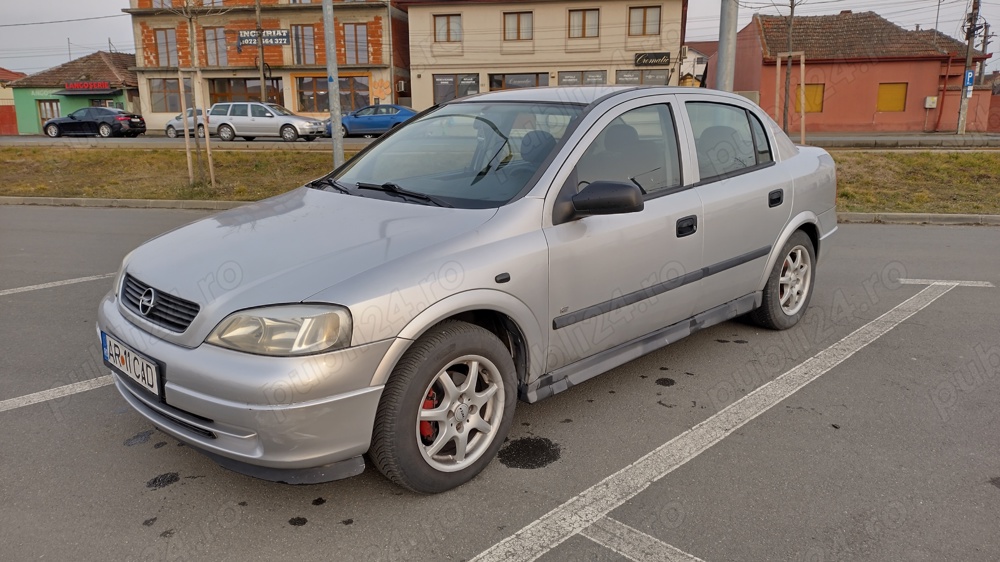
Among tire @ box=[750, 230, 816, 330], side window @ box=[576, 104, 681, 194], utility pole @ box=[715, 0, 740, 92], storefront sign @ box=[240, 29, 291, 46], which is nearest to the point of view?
side window @ box=[576, 104, 681, 194]

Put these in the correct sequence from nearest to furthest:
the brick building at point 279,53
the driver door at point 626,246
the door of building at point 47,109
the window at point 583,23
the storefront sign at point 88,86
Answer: the driver door at point 626,246 → the window at point 583,23 → the brick building at point 279,53 → the storefront sign at point 88,86 → the door of building at point 47,109

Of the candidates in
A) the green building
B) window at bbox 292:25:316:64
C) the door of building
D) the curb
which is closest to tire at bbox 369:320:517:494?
the curb

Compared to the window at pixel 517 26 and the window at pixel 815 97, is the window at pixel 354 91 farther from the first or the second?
the window at pixel 815 97

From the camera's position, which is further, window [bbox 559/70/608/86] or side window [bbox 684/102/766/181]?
window [bbox 559/70/608/86]

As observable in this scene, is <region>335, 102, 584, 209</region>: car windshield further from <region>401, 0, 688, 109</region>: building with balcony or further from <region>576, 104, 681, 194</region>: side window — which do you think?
<region>401, 0, 688, 109</region>: building with balcony

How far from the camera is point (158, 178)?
1550cm

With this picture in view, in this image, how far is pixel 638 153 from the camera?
3.84m

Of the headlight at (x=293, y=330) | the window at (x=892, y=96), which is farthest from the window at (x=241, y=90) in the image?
the headlight at (x=293, y=330)

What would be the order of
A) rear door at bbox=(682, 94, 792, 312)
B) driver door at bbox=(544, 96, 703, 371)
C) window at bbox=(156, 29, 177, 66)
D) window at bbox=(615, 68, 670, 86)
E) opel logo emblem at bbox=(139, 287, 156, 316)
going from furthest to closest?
window at bbox=(156, 29, 177, 66), window at bbox=(615, 68, 670, 86), rear door at bbox=(682, 94, 792, 312), driver door at bbox=(544, 96, 703, 371), opel logo emblem at bbox=(139, 287, 156, 316)

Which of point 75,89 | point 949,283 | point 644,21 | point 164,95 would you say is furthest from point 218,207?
point 75,89

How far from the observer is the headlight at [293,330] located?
257 centimetres

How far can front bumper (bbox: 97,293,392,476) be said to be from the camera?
2.53 m

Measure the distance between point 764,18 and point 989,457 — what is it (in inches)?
1467

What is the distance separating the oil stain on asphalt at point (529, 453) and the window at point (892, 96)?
35.6m
